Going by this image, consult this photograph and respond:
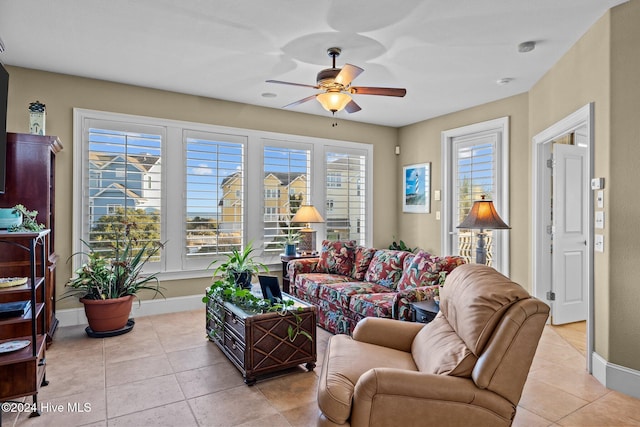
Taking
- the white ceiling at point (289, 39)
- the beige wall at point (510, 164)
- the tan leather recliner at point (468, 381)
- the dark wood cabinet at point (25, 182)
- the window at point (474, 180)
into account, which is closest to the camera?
the tan leather recliner at point (468, 381)

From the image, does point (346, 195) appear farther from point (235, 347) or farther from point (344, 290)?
point (235, 347)

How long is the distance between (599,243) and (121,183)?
4.76m

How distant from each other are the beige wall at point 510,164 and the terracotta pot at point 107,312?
4.31 metres

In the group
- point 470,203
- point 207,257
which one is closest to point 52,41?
point 207,257

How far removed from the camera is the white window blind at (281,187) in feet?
17.9

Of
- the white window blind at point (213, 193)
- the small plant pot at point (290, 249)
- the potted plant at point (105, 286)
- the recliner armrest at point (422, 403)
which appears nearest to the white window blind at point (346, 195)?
the small plant pot at point (290, 249)

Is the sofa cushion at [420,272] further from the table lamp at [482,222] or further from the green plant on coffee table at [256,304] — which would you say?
the green plant on coffee table at [256,304]

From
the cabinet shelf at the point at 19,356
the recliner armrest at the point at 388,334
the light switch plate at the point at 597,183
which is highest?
the light switch plate at the point at 597,183

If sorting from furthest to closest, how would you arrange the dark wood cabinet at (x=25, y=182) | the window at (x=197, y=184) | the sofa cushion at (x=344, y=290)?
the window at (x=197, y=184)
the sofa cushion at (x=344, y=290)
the dark wood cabinet at (x=25, y=182)

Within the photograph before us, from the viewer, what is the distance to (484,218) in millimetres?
3527

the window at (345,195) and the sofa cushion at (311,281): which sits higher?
the window at (345,195)

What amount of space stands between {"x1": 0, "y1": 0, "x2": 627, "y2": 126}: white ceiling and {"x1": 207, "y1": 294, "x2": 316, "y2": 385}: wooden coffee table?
7.47ft

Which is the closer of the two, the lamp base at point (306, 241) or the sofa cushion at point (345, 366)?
the sofa cushion at point (345, 366)

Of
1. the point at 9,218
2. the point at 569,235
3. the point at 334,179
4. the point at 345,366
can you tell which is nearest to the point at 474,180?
the point at 569,235
